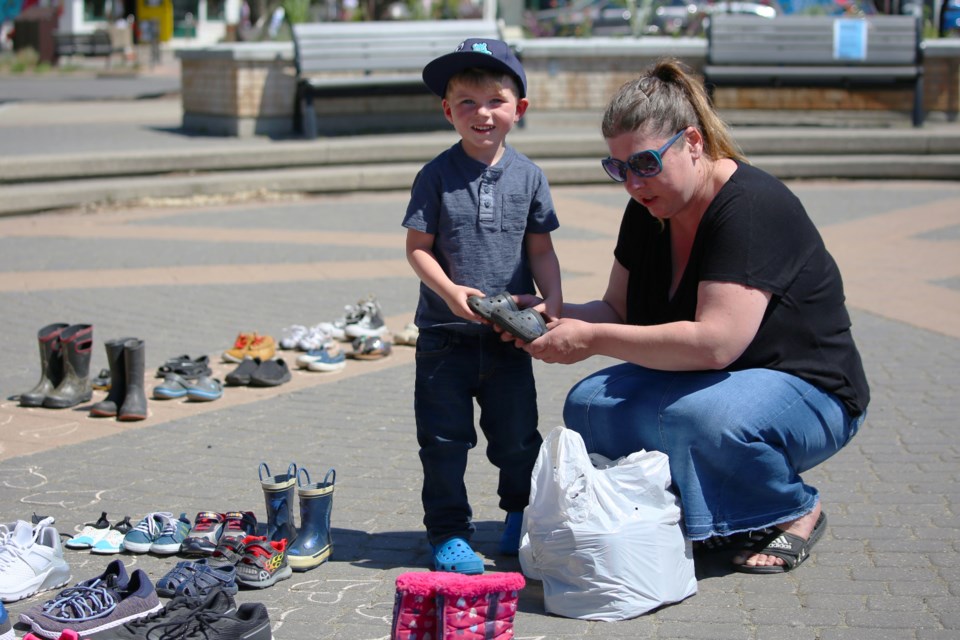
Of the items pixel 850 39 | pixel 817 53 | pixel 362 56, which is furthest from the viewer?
pixel 817 53

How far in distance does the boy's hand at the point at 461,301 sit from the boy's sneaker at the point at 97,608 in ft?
3.82

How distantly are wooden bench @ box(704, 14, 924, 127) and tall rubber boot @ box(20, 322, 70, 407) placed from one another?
1001 cm

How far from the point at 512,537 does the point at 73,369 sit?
260cm

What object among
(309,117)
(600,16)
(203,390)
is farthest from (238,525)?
(600,16)

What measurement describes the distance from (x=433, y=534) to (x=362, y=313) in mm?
2938

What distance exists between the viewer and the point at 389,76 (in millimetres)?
13578

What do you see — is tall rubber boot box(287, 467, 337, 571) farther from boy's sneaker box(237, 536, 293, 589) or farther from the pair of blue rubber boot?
the pair of blue rubber boot

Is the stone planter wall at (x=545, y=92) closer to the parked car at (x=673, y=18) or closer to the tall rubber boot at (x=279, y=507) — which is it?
the parked car at (x=673, y=18)

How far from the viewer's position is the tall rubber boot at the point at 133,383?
5.18m

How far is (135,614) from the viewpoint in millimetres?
3160

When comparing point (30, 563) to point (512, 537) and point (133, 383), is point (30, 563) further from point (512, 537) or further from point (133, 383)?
point (133, 383)

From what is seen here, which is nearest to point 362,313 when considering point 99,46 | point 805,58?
point 805,58

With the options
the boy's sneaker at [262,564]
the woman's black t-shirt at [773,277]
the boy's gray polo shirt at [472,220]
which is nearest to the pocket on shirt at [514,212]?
the boy's gray polo shirt at [472,220]

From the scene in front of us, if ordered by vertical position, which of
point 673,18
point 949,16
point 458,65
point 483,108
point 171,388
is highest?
point 673,18
